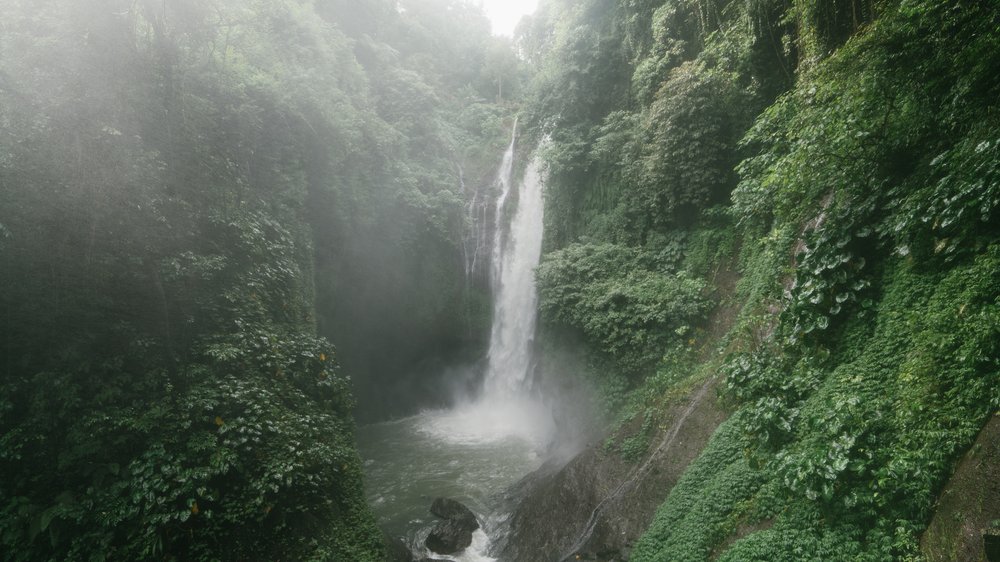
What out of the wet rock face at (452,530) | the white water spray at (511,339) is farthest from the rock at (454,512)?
the white water spray at (511,339)

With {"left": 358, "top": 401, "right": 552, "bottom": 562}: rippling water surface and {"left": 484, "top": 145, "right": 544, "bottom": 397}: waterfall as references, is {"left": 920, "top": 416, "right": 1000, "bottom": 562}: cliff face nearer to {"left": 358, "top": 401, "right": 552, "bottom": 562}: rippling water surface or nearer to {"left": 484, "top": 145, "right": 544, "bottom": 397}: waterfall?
{"left": 358, "top": 401, "right": 552, "bottom": 562}: rippling water surface

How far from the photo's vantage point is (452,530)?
8664 mm

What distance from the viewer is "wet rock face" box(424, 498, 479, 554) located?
843 cm

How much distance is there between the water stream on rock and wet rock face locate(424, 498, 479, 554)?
14cm

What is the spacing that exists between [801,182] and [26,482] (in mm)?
9097

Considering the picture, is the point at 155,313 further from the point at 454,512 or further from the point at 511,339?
the point at 511,339

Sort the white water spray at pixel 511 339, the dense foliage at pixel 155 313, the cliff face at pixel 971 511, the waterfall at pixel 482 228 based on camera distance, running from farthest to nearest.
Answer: the waterfall at pixel 482 228 → the white water spray at pixel 511 339 → the dense foliage at pixel 155 313 → the cliff face at pixel 971 511

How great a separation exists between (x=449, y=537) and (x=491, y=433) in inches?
258

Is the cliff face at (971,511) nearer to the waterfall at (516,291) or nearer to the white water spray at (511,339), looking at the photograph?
the white water spray at (511,339)

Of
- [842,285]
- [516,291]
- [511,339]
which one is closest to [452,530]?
[842,285]

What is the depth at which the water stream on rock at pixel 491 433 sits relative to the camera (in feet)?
33.3

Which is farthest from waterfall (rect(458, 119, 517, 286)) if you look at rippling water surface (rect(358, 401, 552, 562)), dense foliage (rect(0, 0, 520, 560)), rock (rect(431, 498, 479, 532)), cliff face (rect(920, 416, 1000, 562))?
cliff face (rect(920, 416, 1000, 562))

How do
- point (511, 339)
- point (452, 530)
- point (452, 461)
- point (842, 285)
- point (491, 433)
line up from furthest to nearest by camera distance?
point (511, 339) → point (491, 433) → point (452, 461) → point (452, 530) → point (842, 285)

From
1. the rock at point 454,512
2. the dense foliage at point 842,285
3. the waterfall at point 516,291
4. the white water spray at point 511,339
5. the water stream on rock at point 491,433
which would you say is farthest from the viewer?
the waterfall at point 516,291
